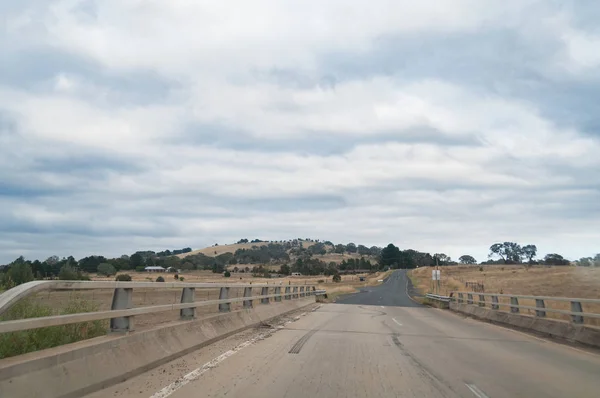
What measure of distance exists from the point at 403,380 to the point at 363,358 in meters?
2.50

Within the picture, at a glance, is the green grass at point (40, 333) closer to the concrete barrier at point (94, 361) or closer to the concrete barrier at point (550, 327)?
the concrete barrier at point (94, 361)

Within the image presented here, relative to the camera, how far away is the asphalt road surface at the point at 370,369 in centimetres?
809

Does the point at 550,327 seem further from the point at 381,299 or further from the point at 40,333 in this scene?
the point at 381,299

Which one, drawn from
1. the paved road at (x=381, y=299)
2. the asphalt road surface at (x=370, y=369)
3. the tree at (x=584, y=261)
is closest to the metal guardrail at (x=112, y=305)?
the asphalt road surface at (x=370, y=369)

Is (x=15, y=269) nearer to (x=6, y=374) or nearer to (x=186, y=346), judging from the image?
(x=186, y=346)

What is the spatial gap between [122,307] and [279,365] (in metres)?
3.33

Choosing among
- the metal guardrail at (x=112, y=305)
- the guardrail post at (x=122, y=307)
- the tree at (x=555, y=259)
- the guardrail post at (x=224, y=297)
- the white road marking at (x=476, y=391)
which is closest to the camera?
the metal guardrail at (x=112, y=305)

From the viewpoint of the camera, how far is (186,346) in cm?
1109

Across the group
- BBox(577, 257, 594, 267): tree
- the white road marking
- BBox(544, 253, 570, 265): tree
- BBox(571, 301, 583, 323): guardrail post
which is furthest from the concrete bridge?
BBox(544, 253, 570, 265): tree

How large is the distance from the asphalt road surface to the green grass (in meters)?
1.46

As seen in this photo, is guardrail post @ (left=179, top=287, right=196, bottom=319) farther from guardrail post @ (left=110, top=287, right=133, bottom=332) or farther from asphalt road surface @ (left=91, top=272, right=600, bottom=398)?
guardrail post @ (left=110, top=287, right=133, bottom=332)

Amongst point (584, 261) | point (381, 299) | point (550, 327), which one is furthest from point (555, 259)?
point (550, 327)

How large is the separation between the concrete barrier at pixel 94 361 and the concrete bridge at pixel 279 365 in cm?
1

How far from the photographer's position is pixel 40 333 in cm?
838
